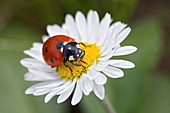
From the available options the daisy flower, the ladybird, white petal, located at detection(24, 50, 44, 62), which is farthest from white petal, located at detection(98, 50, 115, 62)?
white petal, located at detection(24, 50, 44, 62)

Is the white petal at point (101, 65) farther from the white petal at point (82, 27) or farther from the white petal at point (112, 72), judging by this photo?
the white petal at point (82, 27)

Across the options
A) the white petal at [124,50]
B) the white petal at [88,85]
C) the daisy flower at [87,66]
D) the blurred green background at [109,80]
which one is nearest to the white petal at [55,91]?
the daisy flower at [87,66]

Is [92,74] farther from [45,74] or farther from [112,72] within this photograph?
[45,74]

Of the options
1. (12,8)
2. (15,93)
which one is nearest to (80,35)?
(15,93)

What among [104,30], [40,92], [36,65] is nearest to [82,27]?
[104,30]

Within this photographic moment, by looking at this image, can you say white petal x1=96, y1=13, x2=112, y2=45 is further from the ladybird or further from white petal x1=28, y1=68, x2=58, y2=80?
white petal x1=28, y1=68, x2=58, y2=80

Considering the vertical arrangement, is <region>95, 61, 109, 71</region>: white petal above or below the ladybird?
below

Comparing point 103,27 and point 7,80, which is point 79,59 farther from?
point 7,80

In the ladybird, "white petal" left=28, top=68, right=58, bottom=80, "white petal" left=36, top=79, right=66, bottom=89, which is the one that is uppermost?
the ladybird
